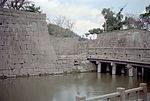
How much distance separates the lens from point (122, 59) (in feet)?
48.0

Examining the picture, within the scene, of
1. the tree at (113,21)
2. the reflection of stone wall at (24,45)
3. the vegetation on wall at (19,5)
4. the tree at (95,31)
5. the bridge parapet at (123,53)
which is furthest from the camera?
the tree at (95,31)

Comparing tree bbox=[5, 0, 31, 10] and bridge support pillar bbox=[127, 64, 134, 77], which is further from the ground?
tree bbox=[5, 0, 31, 10]

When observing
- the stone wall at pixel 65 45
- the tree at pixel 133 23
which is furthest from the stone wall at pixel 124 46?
the tree at pixel 133 23

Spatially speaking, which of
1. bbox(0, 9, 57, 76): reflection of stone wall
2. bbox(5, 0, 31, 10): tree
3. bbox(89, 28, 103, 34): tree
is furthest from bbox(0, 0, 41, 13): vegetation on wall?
bbox(89, 28, 103, 34): tree

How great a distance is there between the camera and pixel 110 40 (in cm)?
2125

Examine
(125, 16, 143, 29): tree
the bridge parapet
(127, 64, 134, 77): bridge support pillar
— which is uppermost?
(125, 16, 143, 29): tree

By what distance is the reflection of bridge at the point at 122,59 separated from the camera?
13150 millimetres

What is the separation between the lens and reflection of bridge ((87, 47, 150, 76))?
13150 millimetres

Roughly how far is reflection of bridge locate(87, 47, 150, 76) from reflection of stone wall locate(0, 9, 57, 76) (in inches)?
155

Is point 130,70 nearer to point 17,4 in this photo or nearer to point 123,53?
point 123,53

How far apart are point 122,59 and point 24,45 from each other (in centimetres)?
720

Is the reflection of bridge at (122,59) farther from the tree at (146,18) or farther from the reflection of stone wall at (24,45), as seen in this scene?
the tree at (146,18)

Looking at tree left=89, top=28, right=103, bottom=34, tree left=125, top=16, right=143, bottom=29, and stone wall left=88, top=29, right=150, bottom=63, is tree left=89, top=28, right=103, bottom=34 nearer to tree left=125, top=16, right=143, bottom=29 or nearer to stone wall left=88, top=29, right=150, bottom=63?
tree left=125, top=16, right=143, bottom=29

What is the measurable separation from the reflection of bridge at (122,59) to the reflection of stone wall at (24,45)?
155 inches
